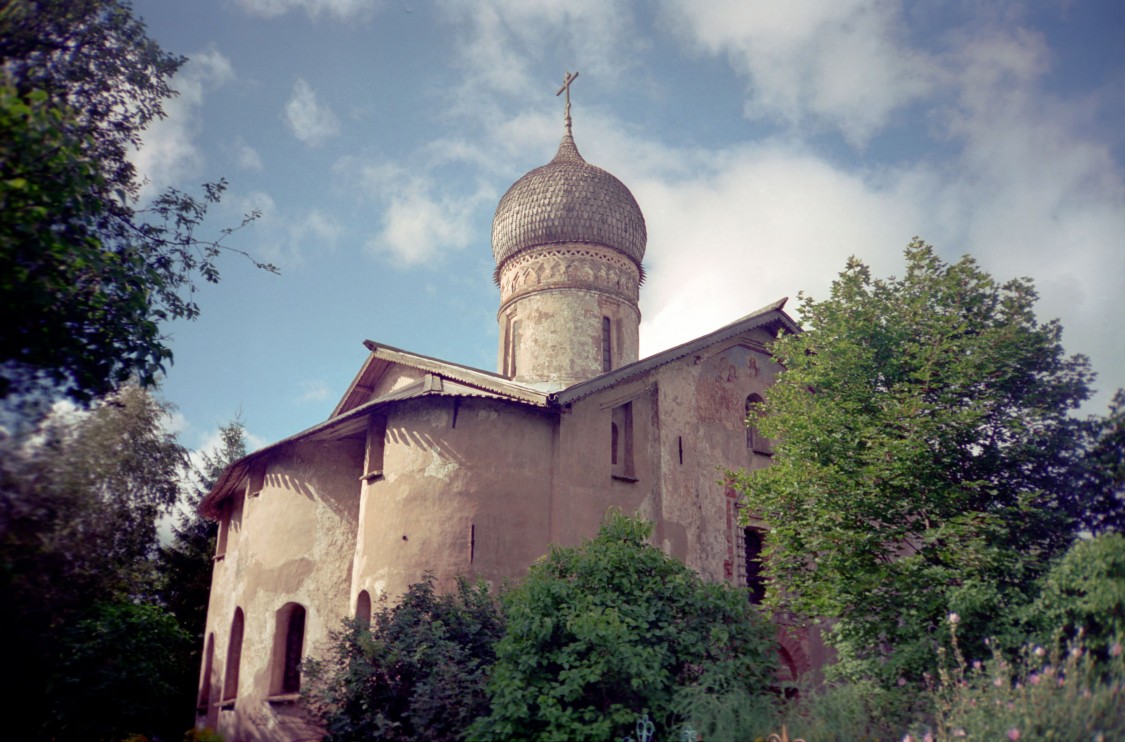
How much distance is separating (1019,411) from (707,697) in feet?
19.2

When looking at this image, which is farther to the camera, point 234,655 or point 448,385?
point 234,655

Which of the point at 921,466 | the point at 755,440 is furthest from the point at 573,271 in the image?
the point at 921,466

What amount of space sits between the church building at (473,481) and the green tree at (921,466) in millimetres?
2567

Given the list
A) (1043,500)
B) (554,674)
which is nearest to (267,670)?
(554,674)

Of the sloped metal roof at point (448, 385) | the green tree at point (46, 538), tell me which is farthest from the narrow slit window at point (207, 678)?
the green tree at point (46, 538)

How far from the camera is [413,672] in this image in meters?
10.2

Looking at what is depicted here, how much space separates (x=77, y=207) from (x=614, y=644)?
6.43 m

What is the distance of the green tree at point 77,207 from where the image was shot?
→ 6.58 m

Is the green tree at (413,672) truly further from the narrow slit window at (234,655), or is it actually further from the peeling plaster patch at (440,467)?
the narrow slit window at (234,655)

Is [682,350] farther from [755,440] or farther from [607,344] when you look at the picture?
[607,344]

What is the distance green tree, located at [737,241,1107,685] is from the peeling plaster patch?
4420mm

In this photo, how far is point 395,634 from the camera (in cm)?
1074

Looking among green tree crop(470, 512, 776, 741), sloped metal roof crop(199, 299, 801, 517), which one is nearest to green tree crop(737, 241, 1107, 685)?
green tree crop(470, 512, 776, 741)

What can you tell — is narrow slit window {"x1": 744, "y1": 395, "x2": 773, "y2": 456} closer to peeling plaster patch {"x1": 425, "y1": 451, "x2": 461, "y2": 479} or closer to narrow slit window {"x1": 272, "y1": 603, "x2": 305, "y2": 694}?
peeling plaster patch {"x1": 425, "y1": 451, "x2": 461, "y2": 479}
